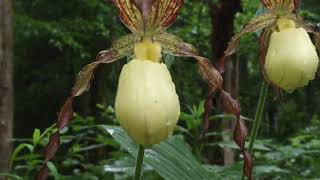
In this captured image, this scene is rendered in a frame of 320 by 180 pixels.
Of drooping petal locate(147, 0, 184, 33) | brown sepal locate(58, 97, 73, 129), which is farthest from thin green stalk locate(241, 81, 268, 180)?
brown sepal locate(58, 97, 73, 129)

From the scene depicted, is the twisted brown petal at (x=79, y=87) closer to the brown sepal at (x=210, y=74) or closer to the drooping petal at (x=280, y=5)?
the brown sepal at (x=210, y=74)

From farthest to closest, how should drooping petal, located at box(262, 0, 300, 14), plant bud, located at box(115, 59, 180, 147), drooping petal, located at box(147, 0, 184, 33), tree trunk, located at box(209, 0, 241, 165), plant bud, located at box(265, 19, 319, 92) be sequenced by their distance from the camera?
tree trunk, located at box(209, 0, 241, 165)
drooping petal, located at box(262, 0, 300, 14)
plant bud, located at box(265, 19, 319, 92)
drooping petal, located at box(147, 0, 184, 33)
plant bud, located at box(115, 59, 180, 147)

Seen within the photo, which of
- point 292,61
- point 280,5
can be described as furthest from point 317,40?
point 292,61

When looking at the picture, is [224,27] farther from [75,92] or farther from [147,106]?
[147,106]

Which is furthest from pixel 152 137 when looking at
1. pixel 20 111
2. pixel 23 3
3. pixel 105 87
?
pixel 20 111

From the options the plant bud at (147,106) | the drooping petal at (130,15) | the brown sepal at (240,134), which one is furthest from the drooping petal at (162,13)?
the brown sepal at (240,134)

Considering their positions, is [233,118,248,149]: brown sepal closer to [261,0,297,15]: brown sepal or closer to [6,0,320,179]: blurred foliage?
[6,0,320,179]: blurred foliage
